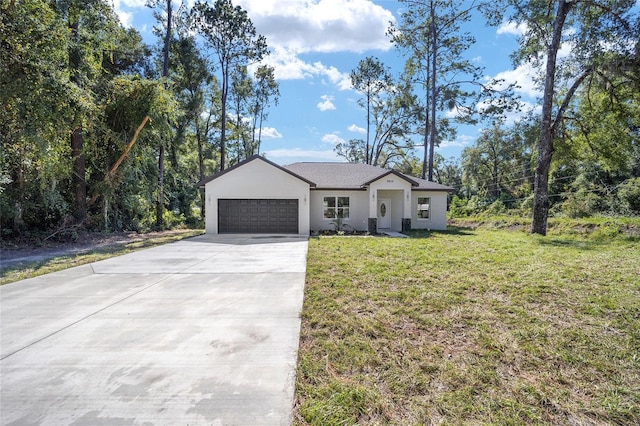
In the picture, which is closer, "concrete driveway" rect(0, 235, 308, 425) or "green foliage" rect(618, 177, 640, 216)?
"concrete driveway" rect(0, 235, 308, 425)

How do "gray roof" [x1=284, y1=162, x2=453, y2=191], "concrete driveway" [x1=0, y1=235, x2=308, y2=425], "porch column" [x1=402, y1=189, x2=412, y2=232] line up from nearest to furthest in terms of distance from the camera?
"concrete driveway" [x1=0, y1=235, x2=308, y2=425] → "porch column" [x1=402, y1=189, x2=412, y2=232] → "gray roof" [x1=284, y1=162, x2=453, y2=191]

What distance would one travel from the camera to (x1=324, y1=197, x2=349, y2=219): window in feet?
56.0

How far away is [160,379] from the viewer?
2.86 metres

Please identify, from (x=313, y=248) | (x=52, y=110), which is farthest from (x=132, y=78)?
(x=313, y=248)

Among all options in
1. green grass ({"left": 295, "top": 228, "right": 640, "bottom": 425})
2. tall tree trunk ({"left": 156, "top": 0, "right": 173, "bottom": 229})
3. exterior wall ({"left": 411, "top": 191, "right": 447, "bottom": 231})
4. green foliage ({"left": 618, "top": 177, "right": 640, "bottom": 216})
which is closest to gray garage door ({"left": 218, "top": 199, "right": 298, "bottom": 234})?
tall tree trunk ({"left": 156, "top": 0, "right": 173, "bottom": 229})

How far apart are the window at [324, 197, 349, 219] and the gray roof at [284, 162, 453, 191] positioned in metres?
0.81

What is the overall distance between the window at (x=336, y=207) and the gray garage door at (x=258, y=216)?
211 cm

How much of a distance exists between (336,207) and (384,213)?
10.3 feet

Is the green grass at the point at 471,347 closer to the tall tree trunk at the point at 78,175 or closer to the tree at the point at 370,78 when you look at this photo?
the tall tree trunk at the point at 78,175

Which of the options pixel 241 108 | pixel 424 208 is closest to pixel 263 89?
pixel 241 108

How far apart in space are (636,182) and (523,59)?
10275 millimetres

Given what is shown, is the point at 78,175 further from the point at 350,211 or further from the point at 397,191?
the point at 397,191

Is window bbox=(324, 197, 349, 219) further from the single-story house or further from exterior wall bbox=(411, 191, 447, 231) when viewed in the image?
exterior wall bbox=(411, 191, 447, 231)

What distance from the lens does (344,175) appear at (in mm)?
18781
